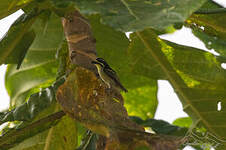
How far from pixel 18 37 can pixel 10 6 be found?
0.39 ft

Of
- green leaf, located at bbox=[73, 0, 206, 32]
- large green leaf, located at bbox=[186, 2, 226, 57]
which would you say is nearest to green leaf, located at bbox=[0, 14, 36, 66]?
green leaf, located at bbox=[73, 0, 206, 32]

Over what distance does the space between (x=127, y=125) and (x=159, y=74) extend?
0.45 m

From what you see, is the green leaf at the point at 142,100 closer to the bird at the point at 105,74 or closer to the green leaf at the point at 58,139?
the green leaf at the point at 58,139

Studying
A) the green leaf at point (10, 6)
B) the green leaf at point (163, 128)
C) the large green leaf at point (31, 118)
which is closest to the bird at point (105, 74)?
the large green leaf at point (31, 118)

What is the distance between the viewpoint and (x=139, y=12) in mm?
844

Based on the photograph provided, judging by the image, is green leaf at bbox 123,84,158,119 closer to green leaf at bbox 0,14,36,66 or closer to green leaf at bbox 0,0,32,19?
green leaf at bbox 0,14,36,66

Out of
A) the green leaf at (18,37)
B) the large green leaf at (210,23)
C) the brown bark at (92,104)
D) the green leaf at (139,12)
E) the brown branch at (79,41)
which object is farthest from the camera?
the large green leaf at (210,23)

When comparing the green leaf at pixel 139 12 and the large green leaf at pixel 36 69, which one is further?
the large green leaf at pixel 36 69

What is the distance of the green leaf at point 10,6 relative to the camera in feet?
3.60

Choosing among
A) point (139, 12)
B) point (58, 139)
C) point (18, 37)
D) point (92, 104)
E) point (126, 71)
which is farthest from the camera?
point (126, 71)

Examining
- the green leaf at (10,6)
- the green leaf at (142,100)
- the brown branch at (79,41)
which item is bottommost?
the green leaf at (142,100)

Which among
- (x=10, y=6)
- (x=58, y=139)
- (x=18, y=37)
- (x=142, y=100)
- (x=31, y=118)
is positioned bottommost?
(x=142, y=100)

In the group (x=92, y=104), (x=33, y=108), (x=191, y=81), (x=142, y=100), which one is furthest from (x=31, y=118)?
(x=142, y=100)

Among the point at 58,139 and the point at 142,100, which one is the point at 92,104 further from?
the point at 142,100
